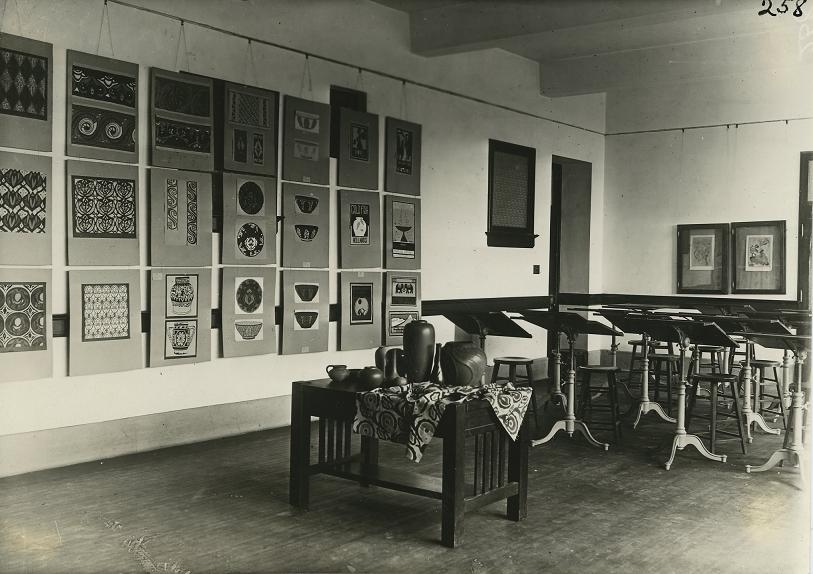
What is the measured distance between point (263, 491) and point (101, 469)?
4.21 feet

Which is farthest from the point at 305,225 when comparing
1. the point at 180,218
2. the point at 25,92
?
the point at 25,92

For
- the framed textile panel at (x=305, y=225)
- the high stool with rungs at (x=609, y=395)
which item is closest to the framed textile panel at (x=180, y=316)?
the framed textile panel at (x=305, y=225)

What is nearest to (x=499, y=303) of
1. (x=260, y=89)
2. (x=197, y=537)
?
(x=260, y=89)

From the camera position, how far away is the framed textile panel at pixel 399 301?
26.5ft

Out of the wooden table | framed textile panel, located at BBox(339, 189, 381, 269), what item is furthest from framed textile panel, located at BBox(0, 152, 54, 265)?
framed textile panel, located at BBox(339, 189, 381, 269)

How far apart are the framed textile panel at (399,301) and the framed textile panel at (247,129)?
1839 millimetres

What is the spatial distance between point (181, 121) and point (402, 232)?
275 cm

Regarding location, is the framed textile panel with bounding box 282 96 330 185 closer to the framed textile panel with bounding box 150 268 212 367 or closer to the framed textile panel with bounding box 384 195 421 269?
the framed textile panel with bounding box 384 195 421 269

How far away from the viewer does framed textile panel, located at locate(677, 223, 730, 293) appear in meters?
10.8

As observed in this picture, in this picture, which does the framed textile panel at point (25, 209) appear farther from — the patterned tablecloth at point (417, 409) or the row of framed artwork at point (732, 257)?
the row of framed artwork at point (732, 257)

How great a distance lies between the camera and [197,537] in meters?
4.14

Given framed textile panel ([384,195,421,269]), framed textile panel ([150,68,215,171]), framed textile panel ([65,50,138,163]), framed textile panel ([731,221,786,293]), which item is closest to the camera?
framed textile panel ([65,50,138,163])

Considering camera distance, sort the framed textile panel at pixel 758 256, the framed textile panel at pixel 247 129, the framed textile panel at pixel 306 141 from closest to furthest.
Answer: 1. the framed textile panel at pixel 247 129
2. the framed textile panel at pixel 306 141
3. the framed textile panel at pixel 758 256

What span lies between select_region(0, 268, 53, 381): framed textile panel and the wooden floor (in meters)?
0.72
